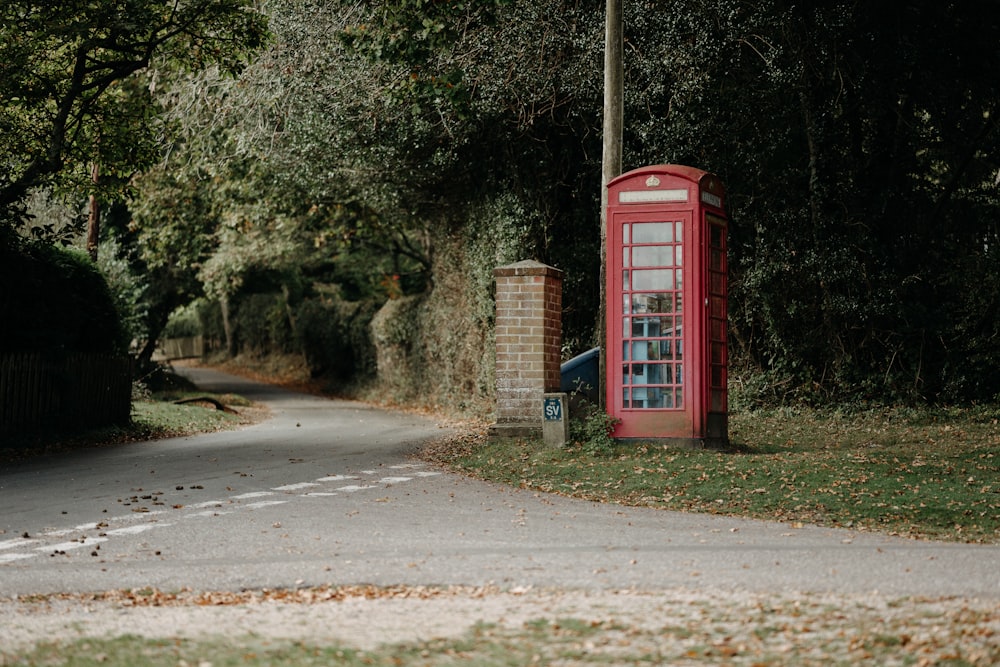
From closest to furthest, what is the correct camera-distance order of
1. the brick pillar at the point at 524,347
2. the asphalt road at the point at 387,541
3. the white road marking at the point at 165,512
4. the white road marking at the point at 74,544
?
the asphalt road at the point at 387,541 → the white road marking at the point at 74,544 → the white road marking at the point at 165,512 → the brick pillar at the point at 524,347

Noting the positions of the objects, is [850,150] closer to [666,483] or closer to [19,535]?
[666,483]

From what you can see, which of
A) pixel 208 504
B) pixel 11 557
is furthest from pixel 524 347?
pixel 11 557

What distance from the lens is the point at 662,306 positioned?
14047 mm

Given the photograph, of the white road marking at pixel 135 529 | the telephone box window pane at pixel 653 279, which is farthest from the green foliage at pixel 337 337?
the white road marking at pixel 135 529

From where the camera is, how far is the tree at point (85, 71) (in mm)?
15648

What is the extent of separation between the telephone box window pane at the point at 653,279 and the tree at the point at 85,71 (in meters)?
7.49

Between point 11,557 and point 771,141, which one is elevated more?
point 771,141

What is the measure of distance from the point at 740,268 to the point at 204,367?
1269 inches

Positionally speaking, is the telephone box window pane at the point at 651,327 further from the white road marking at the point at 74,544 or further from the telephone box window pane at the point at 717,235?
the white road marking at the point at 74,544

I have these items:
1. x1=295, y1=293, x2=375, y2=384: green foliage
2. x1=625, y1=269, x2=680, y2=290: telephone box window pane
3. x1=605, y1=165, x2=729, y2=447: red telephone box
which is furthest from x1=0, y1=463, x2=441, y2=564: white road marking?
x1=295, y1=293, x2=375, y2=384: green foliage

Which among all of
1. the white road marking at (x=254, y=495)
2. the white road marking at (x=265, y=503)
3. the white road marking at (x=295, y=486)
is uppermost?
the white road marking at (x=295, y=486)

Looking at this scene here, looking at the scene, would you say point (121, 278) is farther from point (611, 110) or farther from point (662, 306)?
point (662, 306)

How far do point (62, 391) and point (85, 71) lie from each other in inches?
195

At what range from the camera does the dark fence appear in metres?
16.8
